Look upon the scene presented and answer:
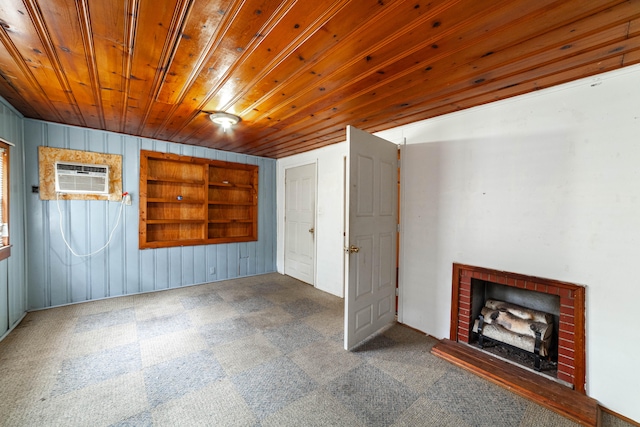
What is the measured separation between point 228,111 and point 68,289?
3.20 meters

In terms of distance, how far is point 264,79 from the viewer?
1978 mm

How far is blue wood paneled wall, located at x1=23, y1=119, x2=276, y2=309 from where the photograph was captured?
10.5 feet

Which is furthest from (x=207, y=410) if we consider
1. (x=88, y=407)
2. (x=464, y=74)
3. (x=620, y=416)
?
(x=464, y=74)

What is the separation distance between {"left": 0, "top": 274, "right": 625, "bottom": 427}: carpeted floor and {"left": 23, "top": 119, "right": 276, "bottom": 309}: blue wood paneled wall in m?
0.42

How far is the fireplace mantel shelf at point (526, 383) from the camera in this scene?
170cm

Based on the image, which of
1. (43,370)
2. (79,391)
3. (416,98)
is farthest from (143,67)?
(43,370)

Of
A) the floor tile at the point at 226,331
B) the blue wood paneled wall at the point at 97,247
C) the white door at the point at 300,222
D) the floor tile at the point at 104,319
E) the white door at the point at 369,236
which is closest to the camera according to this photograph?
the white door at the point at 369,236

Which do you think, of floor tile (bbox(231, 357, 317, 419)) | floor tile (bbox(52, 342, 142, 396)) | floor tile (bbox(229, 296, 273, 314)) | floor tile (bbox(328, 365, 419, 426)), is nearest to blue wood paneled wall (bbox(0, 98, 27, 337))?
floor tile (bbox(52, 342, 142, 396))

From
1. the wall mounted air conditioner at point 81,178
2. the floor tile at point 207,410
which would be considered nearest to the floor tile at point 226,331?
the floor tile at point 207,410

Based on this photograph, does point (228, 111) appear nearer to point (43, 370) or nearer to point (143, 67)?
point (143, 67)

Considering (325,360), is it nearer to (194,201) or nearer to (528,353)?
(528,353)

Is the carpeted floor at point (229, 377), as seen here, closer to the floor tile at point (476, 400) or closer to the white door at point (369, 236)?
the floor tile at point (476, 400)

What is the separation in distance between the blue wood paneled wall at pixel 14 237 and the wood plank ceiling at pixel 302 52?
12.5 inches

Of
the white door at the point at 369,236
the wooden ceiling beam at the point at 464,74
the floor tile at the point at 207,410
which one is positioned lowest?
the floor tile at the point at 207,410
